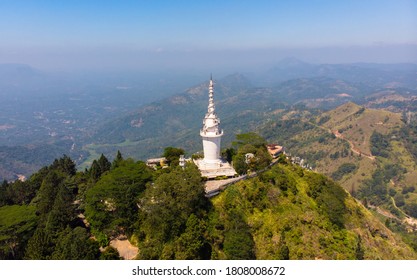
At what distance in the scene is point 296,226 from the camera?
29.2 meters

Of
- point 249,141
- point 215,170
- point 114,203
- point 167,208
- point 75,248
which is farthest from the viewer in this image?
point 249,141

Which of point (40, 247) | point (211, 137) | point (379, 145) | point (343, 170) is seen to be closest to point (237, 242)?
point (211, 137)

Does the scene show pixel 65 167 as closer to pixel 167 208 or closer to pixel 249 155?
pixel 167 208

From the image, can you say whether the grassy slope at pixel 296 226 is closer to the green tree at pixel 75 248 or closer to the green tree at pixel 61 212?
the green tree at pixel 75 248

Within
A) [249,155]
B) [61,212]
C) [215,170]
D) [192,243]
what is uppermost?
[249,155]

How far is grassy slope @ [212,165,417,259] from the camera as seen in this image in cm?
2689

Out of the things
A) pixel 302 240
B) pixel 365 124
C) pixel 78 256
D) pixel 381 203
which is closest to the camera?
pixel 78 256

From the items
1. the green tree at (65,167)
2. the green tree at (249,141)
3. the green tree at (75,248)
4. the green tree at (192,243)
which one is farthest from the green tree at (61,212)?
the green tree at (249,141)

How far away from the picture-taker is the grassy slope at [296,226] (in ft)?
88.2

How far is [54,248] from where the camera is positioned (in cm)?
2255

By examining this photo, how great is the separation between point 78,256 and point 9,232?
666cm

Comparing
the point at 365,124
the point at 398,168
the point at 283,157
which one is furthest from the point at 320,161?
the point at 283,157

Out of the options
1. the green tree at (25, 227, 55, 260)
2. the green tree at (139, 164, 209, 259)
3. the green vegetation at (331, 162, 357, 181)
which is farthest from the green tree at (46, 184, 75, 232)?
the green vegetation at (331, 162, 357, 181)

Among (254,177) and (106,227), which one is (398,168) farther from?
(106,227)
